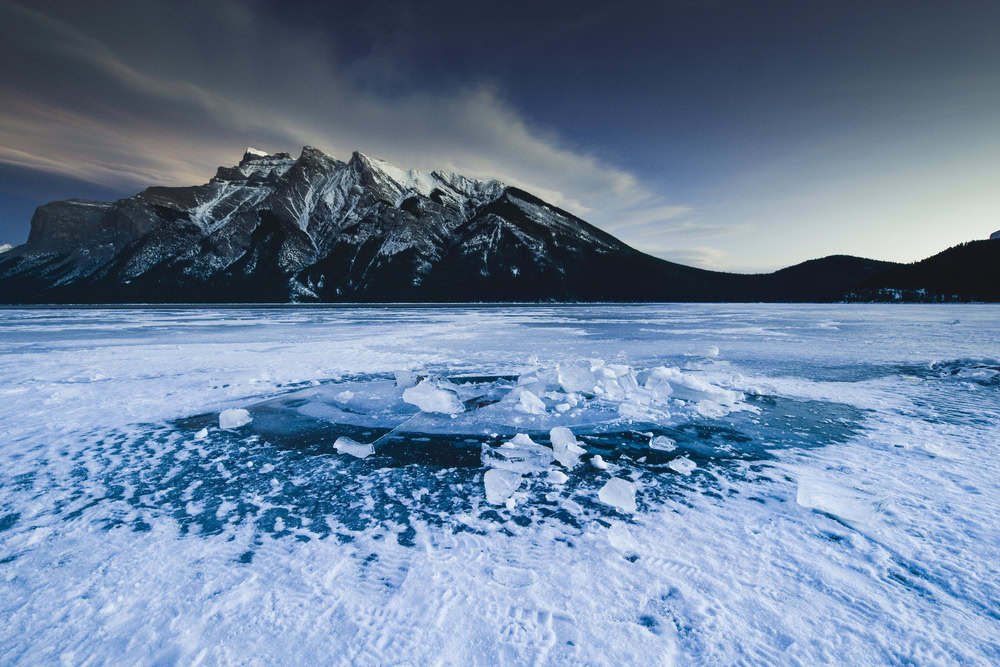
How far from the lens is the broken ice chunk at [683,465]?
16.3 ft

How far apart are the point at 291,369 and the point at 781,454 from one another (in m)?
11.5

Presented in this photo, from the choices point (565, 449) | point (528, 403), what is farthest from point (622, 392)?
point (565, 449)

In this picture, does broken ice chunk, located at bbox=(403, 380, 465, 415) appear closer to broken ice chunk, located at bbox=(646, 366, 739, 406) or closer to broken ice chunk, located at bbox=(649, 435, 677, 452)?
broken ice chunk, located at bbox=(649, 435, 677, 452)

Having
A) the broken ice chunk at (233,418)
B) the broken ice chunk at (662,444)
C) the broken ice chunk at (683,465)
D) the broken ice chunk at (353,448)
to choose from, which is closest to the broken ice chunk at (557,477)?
the broken ice chunk at (683,465)

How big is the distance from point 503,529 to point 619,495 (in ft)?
4.03

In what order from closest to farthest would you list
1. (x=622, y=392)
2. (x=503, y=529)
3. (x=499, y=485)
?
(x=503, y=529)
(x=499, y=485)
(x=622, y=392)

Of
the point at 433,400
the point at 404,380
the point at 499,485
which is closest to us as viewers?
the point at 499,485

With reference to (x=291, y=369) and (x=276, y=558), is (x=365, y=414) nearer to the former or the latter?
(x=276, y=558)

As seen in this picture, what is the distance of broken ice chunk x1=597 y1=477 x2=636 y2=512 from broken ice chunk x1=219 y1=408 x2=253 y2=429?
5812 mm

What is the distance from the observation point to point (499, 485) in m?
4.49

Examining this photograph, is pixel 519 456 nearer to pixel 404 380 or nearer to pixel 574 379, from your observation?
pixel 574 379

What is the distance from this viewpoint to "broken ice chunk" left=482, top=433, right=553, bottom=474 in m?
5.17

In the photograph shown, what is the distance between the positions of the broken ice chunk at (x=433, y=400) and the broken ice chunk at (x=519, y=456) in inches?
74.2

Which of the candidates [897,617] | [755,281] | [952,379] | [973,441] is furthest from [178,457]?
[755,281]
